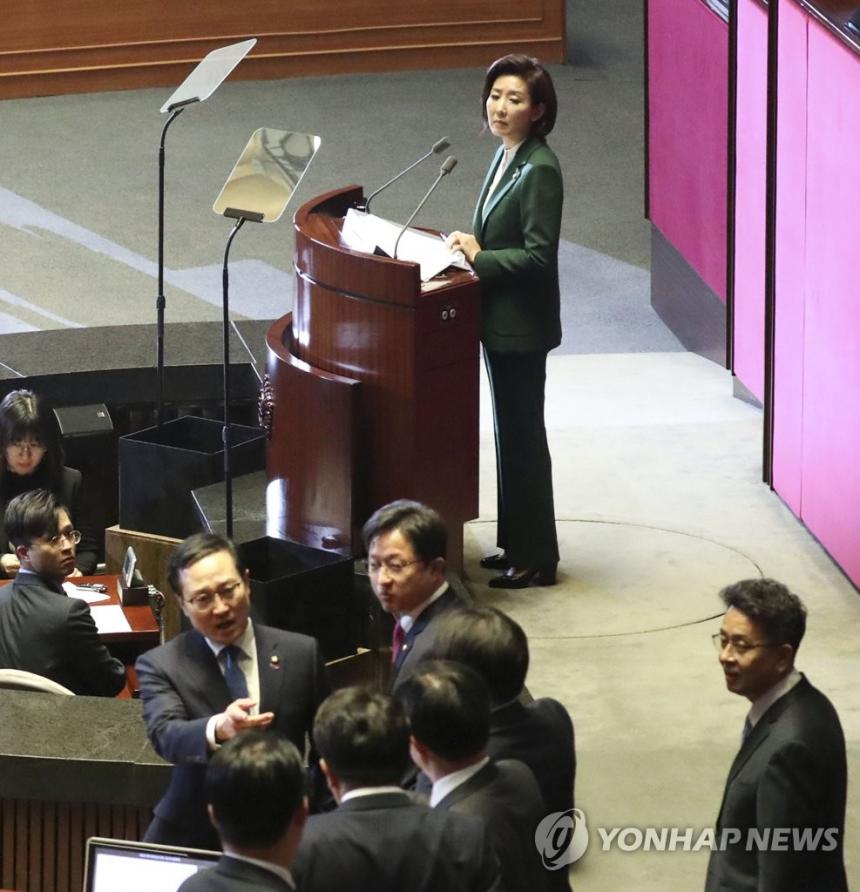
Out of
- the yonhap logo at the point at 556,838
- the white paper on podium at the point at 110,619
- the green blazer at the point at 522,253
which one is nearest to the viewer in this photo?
the yonhap logo at the point at 556,838

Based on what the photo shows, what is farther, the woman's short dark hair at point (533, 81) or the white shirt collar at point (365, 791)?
the woman's short dark hair at point (533, 81)

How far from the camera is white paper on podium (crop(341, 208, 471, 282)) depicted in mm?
5078

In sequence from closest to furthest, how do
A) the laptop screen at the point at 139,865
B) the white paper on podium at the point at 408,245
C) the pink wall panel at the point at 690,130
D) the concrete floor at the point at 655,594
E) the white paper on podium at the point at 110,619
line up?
the laptop screen at the point at 139,865 → the concrete floor at the point at 655,594 → the white paper on podium at the point at 110,619 → the white paper on podium at the point at 408,245 → the pink wall panel at the point at 690,130

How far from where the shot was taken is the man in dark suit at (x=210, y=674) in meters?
3.43

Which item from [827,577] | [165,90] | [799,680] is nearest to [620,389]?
[827,577]

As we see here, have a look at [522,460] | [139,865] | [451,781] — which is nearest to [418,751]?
[451,781]

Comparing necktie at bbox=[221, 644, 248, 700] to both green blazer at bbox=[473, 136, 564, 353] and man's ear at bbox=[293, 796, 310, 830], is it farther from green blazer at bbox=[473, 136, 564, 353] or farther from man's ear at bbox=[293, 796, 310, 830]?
green blazer at bbox=[473, 136, 564, 353]

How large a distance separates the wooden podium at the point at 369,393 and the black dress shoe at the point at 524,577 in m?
0.39

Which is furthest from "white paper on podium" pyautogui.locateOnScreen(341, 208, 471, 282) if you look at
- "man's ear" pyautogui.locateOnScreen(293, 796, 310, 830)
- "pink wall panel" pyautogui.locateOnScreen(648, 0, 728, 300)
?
"pink wall panel" pyautogui.locateOnScreen(648, 0, 728, 300)

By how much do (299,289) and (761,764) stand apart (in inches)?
104

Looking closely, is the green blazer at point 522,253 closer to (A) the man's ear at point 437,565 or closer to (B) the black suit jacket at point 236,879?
(A) the man's ear at point 437,565

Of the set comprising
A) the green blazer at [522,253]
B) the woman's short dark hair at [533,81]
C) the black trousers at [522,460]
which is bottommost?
the black trousers at [522,460]

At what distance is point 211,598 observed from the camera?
3473 millimetres

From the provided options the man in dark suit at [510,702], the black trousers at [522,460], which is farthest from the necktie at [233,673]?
the black trousers at [522,460]
